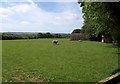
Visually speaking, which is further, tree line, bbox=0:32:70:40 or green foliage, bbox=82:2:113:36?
tree line, bbox=0:32:70:40

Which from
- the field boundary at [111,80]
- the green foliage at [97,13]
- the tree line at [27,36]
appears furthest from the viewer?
the tree line at [27,36]

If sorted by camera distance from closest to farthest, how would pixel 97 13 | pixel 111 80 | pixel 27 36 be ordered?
pixel 111 80 < pixel 97 13 < pixel 27 36

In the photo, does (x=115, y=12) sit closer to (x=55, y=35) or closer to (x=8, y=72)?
(x=8, y=72)

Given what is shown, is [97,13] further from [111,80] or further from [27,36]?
[27,36]

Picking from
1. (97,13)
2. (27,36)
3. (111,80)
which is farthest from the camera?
(27,36)

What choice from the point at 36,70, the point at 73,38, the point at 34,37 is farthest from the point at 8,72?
the point at 34,37

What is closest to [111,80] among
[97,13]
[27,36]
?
[97,13]

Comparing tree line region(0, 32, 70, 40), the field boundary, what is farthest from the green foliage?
tree line region(0, 32, 70, 40)

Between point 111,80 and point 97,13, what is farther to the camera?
point 97,13

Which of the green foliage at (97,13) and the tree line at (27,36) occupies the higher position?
the green foliage at (97,13)

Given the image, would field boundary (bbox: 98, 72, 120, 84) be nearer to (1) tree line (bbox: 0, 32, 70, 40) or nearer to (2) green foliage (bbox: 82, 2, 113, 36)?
(2) green foliage (bbox: 82, 2, 113, 36)

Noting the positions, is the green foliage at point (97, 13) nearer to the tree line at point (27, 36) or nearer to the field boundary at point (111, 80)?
the field boundary at point (111, 80)

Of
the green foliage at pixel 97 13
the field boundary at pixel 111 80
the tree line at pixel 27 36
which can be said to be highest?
the green foliage at pixel 97 13

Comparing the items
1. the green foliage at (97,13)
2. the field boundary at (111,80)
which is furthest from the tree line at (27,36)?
the field boundary at (111,80)
